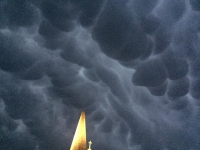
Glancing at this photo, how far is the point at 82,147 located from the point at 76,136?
1221 mm

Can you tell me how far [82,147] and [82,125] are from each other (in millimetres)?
2084

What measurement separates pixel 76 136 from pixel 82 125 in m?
1.21

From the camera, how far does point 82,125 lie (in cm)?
2084

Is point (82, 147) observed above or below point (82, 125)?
below

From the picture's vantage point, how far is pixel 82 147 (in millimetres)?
20141

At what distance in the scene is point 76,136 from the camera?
2062 centimetres
